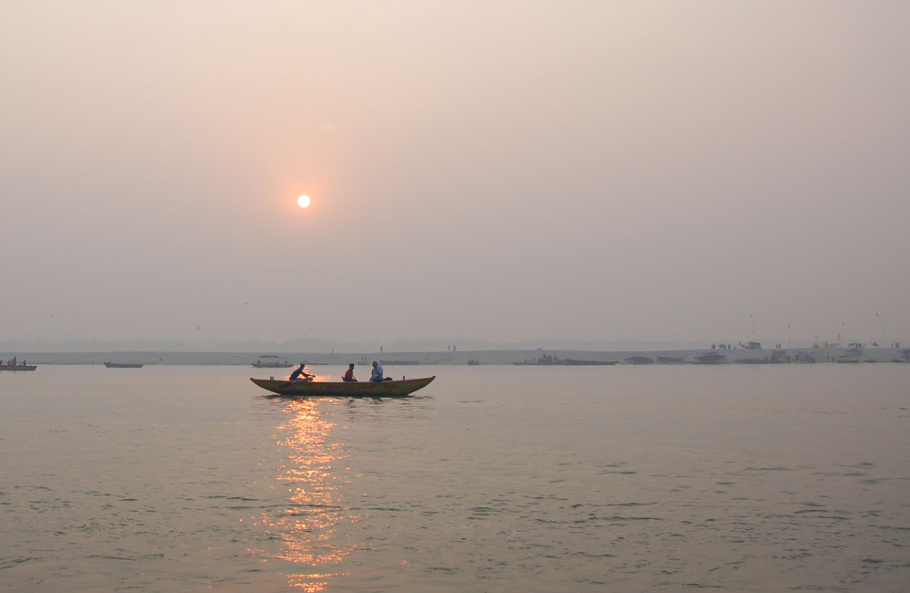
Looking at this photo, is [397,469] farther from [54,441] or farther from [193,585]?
[54,441]

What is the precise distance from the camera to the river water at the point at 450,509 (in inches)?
566

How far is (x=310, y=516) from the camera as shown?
19.0 meters

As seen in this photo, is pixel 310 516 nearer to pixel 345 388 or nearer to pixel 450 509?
pixel 450 509

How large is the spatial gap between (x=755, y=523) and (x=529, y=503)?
216 inches

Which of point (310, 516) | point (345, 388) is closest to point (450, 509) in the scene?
point (310, 516)

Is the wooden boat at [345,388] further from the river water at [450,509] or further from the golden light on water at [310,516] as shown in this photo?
the golden light on water at [310,516]

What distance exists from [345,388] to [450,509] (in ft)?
117

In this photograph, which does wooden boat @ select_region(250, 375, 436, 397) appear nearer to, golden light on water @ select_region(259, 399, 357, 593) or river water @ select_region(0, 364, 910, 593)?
river water @ select_region(0, 364, 910, 593)

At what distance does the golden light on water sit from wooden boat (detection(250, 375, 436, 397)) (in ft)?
65.6

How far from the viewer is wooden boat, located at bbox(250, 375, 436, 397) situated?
5472 cm

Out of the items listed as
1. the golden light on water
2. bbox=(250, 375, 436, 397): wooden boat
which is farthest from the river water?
bbox=(250, 375, 436, 397): wooden boat

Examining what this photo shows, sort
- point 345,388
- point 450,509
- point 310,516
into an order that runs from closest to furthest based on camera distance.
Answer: point 310,516, point 450,509, point 345,388

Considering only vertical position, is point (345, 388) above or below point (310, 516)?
above

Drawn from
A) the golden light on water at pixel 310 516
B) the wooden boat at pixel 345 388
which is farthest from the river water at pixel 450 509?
the wooden boat at pixel 345 388
